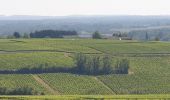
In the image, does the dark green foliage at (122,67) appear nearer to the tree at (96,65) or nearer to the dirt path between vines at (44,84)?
the tree at (96,65)

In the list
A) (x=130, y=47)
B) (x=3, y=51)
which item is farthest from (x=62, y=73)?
(x=130, y=47)

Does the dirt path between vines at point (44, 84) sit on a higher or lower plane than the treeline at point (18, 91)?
lower

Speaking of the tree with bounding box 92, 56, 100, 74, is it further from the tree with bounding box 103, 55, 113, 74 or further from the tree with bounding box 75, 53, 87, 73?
the tree with bounding box 75, 53, 87, 73

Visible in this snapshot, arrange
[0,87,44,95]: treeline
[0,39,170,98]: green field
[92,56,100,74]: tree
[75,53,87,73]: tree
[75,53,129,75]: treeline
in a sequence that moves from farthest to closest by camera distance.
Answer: [75,53,87,73]: tree
[75,53,129,75]: treeline
[92,56,100,74]: tree
[0,39,170,98]: green field
[0,87,44,95]: treeline

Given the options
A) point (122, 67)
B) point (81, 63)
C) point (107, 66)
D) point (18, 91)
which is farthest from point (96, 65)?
point (18, 91)

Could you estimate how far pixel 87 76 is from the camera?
108 meters

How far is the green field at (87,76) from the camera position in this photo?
321 feet

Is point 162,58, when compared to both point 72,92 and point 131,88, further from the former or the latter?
point 72,92

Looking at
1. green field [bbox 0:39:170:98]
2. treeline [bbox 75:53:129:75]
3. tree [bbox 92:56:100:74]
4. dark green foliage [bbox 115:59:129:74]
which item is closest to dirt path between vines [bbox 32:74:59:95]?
green field [bbox 0:39:170:98]

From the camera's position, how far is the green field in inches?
3848

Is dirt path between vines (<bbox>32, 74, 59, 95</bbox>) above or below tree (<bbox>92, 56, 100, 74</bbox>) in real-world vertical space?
below

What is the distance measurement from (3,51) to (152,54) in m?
35.7

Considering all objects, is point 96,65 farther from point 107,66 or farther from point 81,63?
point 81,63

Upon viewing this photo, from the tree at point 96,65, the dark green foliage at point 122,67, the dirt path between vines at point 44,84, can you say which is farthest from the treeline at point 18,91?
the dark green foliage at point 122,67
